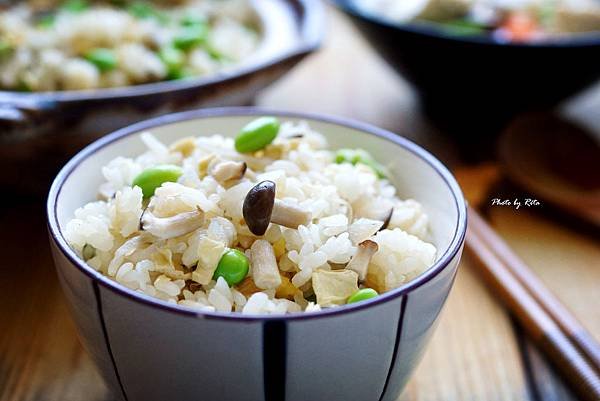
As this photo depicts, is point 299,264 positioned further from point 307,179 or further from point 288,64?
point 288,64

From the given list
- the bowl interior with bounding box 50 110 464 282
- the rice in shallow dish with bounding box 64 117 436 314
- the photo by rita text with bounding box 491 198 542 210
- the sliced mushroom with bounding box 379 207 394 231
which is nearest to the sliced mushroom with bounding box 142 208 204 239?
the rice in shallow dish with bounding box 64 117 436 314

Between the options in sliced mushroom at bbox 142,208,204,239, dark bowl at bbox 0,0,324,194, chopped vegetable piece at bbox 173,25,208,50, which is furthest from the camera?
chopped vegetable piece at bbox 173,25,208,50

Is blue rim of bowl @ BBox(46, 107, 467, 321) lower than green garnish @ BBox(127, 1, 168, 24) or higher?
higher

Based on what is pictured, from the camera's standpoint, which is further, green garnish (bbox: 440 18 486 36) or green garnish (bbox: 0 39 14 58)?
green garnish (bbox: 440 18 486 36)

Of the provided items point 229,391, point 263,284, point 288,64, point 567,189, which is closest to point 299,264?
point 263,284

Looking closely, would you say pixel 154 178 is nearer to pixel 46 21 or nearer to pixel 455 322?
pixel 455 322

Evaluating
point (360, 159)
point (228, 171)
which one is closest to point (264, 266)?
point (228, 171)

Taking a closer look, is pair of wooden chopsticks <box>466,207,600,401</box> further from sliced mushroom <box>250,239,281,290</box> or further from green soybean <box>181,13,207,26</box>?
green soybean <box>181,13,207,26</box>

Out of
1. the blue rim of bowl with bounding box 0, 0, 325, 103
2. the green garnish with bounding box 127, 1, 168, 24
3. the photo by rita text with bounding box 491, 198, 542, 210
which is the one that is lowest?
the photo by rita text with bounding box 491, 198, 542, 210
